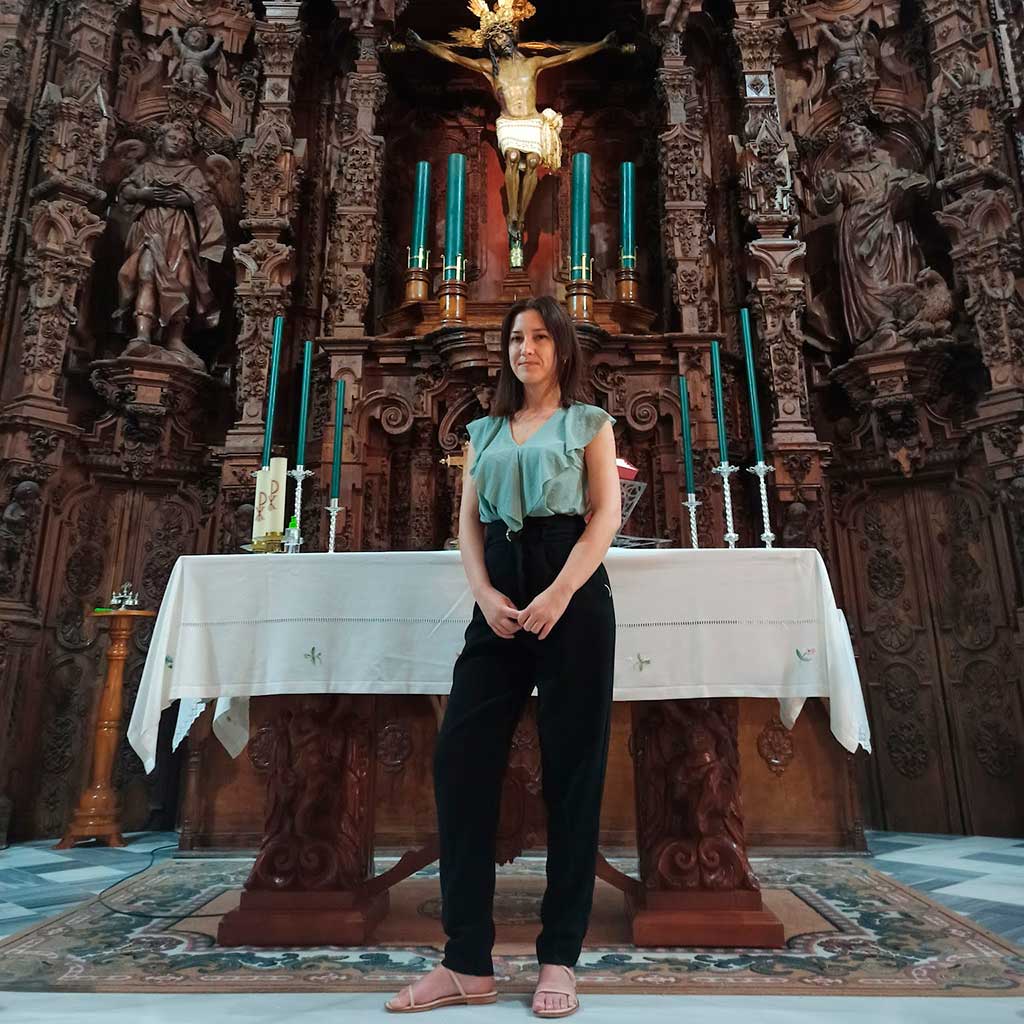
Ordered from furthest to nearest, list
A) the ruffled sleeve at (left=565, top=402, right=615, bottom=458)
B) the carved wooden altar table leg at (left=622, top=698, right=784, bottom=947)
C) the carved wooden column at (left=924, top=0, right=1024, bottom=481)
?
1. the carved wooden column at (left=924, top=0, right=1024, bottom=481)
2. the carved wooden altar table leg at (left=622, top=698, right=784, bottom=947)
3. the ruffled sleeve at (left=565, top=402, right=615, bottom=458)

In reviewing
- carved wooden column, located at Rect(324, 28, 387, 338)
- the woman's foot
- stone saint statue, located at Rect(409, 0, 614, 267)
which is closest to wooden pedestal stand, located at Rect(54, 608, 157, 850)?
carved wooden column, located at Rect(324, 28, 387, 338)

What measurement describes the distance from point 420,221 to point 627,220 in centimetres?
152

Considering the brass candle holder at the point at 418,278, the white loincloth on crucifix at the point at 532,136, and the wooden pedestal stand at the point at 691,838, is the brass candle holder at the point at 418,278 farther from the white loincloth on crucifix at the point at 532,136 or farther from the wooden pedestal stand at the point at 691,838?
the wooden pedestal stand at the point at 691,838

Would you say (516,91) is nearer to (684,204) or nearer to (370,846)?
(684,204)

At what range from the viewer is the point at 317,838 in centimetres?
247

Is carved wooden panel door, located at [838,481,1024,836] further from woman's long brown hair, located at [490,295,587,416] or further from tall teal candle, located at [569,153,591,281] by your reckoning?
woman's long brown hair, located at [490,295,587,416]

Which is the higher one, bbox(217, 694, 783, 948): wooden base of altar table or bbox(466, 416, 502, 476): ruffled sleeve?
bbox(466, 416, 502, 476): ruffled sleeve

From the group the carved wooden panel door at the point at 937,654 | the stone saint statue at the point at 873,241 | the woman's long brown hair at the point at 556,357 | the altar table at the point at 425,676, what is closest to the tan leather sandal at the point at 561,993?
the altar table at the point at 425,676

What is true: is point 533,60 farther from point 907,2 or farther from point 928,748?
point 928,748

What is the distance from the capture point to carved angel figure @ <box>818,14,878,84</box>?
579 centimetres

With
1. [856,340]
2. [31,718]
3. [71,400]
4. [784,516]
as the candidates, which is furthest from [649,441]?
[31,718]

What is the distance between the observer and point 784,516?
4.70 metres

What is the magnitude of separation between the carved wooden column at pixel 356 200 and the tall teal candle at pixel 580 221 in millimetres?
1413

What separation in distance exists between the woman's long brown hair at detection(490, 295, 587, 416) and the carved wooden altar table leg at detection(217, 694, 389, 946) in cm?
118
